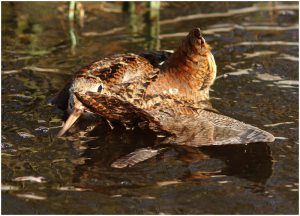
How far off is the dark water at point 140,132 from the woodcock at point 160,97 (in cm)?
14

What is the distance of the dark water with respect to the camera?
491 centimetres

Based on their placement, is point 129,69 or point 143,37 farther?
point 143,37

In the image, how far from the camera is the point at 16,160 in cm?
549

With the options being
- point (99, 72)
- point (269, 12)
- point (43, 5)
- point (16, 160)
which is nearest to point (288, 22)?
point (269, 12)

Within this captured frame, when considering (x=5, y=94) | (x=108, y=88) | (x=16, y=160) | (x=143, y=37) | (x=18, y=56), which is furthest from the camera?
(x=143, y=37)

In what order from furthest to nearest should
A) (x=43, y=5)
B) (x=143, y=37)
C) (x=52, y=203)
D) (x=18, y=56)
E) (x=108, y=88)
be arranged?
(x=43, y=5) → (x=143, y=37) → (x=18, y=56) → (x=108, y=88) → (x=52, y=203)

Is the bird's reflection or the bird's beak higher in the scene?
the bird's beak

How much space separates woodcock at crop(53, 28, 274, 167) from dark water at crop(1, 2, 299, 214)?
0.14m

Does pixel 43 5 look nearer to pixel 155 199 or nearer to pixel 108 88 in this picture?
pixel 108 88

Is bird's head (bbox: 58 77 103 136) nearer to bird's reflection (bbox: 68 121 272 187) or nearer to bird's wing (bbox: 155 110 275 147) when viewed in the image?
bird's reflection (bbox: 68 121 272 187)

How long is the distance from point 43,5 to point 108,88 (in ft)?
13.7

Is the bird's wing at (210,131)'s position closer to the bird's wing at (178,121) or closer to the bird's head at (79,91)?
the bird's wing at (178,121)

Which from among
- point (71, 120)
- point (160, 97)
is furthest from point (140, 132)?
point (71, 120)

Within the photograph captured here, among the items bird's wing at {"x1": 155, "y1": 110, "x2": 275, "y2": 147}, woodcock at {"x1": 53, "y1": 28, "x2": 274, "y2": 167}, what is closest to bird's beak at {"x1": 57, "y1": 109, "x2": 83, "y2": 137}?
woodcock at {"x1": 53, "y1": 28, "x2": 274, "y2": 167}
